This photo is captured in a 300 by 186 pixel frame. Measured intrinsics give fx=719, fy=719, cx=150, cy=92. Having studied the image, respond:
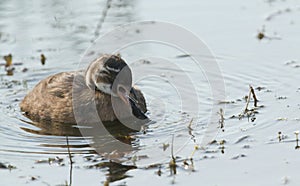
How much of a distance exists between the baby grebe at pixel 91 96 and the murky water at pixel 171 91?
0.25 m

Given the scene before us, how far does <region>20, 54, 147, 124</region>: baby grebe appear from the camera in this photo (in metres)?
9.92

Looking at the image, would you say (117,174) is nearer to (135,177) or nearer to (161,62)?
(135,177)

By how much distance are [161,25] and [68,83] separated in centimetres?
388

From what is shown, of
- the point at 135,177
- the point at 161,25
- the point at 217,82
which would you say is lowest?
the point at 135,177

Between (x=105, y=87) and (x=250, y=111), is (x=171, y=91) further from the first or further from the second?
(x=250, y=111)

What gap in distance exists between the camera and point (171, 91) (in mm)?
11336

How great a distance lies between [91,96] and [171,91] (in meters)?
1.60

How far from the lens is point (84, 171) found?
8.18 m

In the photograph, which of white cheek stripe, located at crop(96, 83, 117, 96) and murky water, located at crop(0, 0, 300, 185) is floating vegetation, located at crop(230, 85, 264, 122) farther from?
white cheek stripe, located at crop(96, 83, 117, 96)

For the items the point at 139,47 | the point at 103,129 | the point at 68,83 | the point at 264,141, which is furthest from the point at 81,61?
the point at 264,141

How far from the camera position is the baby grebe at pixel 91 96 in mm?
9922

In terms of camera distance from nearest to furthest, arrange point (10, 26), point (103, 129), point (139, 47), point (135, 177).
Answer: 1. point (135, 177)
2. point (103, 129)
3. point (139, 47)
4. point (10, 26)

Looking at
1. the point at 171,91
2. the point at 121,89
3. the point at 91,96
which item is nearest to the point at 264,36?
the point at 171,91

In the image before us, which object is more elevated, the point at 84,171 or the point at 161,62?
the point at 161,62
